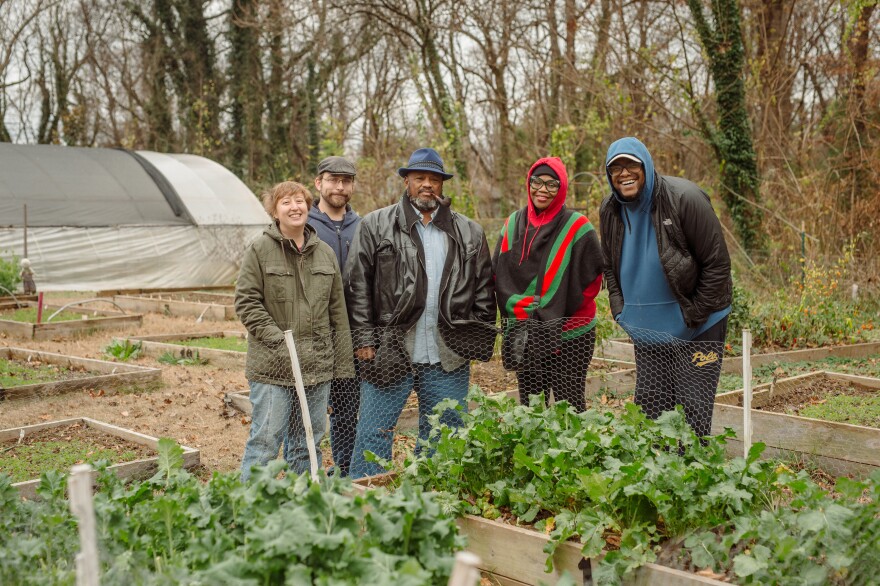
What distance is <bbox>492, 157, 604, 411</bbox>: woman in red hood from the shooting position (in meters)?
4.32

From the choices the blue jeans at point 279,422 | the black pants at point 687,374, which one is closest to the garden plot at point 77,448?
the blue jeans at point 279,422

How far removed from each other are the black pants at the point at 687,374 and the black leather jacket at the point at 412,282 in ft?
2.78

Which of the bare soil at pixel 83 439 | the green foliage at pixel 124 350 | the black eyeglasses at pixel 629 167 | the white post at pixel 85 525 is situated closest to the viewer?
the white post at pixel 85 525

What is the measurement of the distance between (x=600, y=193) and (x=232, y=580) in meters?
10.9

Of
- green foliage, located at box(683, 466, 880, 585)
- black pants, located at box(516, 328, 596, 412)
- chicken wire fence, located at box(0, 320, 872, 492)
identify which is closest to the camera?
green foliage, located at box(683, 466, 880, 585)

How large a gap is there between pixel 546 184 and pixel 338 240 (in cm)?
124

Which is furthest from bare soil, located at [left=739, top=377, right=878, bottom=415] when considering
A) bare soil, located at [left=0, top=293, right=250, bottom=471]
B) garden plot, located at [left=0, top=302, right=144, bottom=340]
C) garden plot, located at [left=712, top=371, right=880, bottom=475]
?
garden plot, located at [left=0, top=302, right=144, bottom=340]

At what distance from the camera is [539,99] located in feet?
53.0

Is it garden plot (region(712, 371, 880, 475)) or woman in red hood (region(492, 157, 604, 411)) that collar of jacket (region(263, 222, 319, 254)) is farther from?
garden plot (region(712, 371, 880, 475))

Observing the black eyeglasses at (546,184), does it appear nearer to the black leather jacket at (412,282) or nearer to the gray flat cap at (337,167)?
the black leather jacket at (412,282)

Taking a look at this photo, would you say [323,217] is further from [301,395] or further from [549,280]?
[549,280]

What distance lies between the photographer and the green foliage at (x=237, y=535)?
88.0 inches

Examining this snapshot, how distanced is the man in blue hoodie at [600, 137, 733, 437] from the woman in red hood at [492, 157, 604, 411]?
15 centimetres

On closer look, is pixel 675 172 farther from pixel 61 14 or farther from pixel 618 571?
pixel 61 14
